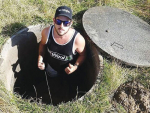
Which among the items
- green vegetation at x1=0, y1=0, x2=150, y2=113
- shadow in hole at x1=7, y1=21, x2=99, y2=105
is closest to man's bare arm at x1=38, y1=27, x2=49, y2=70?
shadow in hole at x1=7, y1=21, x2=99, y2=105

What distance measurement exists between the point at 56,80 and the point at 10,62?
41.7 inches

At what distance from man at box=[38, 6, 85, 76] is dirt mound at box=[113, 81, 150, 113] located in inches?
25.7

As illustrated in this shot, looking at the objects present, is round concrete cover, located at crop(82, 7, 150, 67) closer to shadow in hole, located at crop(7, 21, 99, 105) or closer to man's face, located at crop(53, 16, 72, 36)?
shadow in hole, located at crop(7, 21, 99, 105)

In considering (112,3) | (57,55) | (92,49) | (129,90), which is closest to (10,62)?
(57,55)

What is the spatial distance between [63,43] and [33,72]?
4.26 ft

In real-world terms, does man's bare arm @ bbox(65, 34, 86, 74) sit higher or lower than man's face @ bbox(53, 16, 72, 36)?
lower

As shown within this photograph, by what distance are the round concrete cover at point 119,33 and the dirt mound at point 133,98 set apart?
0.38 metres

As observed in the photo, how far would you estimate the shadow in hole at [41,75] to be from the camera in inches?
111

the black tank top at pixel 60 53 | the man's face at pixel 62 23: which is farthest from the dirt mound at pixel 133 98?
the man's face at pixel 62 23

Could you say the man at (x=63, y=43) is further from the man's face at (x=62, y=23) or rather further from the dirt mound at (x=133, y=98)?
the dirt mound at (x=133, y=98)

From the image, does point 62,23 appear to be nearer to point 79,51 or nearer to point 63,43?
point 63,43

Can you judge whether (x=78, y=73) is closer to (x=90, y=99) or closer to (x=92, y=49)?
(x=92, y=49)

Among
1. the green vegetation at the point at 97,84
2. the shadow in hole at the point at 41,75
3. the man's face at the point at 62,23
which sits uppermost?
the man's face at the point at 62,23

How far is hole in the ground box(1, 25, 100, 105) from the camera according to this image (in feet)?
8.95
